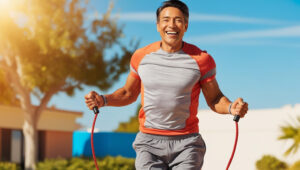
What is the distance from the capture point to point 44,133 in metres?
28.8

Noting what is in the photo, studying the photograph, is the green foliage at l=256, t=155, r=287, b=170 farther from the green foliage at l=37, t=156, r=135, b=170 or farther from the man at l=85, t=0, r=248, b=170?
the man at l=85, t=0, r=248, b=170

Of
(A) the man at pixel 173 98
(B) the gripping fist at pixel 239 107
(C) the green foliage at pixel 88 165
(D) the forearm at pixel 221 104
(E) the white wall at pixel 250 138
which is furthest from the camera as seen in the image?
(E) the white wall at pixel 250 138

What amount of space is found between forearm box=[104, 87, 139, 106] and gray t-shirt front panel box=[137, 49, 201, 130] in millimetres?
288

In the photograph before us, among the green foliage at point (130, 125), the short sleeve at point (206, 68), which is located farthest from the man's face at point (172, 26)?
the green foliage at point (130, 125)

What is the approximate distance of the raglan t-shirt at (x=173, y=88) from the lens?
3342mm

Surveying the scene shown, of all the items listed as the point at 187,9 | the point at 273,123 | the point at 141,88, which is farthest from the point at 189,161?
the point at 273,123

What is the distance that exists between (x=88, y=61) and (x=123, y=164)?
5316 millimetres

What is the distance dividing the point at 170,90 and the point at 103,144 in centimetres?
2594

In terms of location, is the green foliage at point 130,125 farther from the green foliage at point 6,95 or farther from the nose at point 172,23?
the nose at point 172,23

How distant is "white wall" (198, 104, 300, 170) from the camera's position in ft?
78.4

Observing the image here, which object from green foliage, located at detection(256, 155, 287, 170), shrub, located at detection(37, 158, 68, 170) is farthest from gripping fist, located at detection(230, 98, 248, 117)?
green foliage, located at detection(256, 155, 287, 170)

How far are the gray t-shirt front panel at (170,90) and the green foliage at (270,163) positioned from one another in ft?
64.4

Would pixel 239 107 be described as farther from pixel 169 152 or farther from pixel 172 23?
pixel 172 23

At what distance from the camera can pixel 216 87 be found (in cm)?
354
